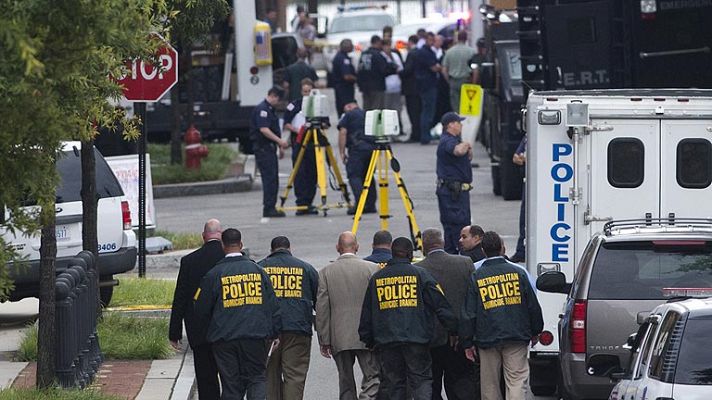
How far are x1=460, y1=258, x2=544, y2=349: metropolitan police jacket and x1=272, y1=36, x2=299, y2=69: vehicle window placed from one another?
2350cm

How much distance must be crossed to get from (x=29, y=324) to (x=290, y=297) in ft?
17.3

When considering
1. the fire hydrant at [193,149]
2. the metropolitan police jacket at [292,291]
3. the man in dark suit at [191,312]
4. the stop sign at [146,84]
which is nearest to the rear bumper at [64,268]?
the stop sign at [146,84]

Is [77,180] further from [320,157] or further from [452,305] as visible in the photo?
Result: [320,157]

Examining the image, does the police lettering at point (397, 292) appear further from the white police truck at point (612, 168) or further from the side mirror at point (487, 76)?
the side mirror at point (487, 76)

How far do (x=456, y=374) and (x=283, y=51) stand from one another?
23.2 meters

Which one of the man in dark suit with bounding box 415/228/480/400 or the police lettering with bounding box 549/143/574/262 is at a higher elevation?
the police lettering with bounding box 549/143/574/262

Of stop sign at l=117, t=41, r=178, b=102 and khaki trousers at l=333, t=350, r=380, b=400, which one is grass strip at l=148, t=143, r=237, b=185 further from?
khaki trousers at l=333, t=350, r=380, b=400

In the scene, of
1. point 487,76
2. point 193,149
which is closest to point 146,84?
point 487,76

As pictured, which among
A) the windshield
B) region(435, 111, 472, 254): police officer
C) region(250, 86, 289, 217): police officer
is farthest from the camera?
the windshield

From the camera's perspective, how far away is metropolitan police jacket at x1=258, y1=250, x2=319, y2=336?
1199 cm

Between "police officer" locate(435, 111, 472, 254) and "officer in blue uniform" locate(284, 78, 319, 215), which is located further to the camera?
"officer in blue uniform" locate(284, 78, 319, 215)

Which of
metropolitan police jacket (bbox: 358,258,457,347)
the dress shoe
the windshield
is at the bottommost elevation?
the dress shoe

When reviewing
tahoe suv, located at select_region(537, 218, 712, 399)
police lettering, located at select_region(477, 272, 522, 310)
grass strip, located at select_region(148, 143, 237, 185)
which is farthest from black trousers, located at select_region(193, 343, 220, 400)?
grass strip, located at select_region(148, 143, 237, 185)

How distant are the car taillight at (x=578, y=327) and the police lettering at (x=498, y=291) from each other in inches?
27.6
